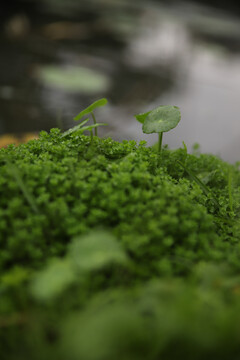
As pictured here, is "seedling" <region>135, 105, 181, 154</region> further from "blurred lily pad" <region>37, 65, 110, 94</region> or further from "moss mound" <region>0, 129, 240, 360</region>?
"blurred lily pad" <region>37, 65, 110, 94</region>

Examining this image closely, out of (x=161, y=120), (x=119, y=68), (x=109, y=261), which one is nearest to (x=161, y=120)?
(x=161, y=120)

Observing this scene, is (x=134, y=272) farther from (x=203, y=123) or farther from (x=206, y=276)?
(x=203, y=123)

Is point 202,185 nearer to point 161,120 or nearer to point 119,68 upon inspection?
point 161,120

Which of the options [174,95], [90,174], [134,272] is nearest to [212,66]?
[174,95]

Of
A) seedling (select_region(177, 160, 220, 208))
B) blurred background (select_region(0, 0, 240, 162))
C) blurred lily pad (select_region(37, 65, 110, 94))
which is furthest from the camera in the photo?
blurred lily pad (select_region(37, 65, 110, 94))

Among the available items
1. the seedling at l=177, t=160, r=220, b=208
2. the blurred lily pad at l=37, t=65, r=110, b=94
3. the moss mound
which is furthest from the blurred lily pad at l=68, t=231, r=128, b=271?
the blurred lily pad at l=37, t=65, r=110, b=94

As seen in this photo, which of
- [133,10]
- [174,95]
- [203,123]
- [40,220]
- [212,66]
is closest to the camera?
[40,220]
